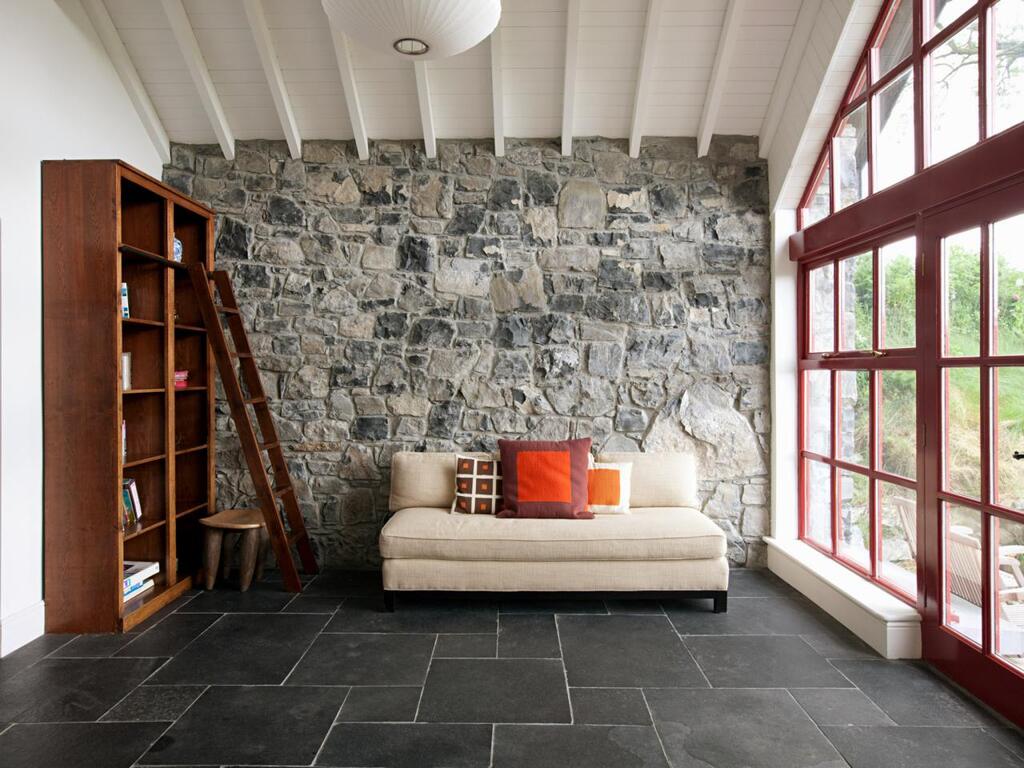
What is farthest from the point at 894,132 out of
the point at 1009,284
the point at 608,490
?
the point at 608,490

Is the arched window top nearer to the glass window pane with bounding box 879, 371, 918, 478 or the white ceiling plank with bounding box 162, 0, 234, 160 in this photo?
the glass window pane with bounding box 879, 371, 918, 478

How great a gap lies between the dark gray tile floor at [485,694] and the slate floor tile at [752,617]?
0.05 ft

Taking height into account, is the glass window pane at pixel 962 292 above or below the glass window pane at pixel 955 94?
below

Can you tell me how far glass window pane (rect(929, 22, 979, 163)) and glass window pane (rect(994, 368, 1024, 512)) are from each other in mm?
957

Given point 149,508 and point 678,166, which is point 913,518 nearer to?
point 678,166

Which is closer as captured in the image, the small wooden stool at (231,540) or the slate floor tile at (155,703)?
the slate floor tile at (155,703)

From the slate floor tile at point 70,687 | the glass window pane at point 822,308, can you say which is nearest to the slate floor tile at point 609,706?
the slate floor tile at point 70,687

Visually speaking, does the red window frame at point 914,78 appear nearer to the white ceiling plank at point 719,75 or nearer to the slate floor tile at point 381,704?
the white ceiling plank at point 719,75

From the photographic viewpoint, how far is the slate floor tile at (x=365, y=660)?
277 cm

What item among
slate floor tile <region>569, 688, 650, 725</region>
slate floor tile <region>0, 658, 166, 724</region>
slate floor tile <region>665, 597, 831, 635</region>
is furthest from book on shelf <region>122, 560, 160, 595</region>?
slate floor tile <region>665, 597, 831, 635</region>

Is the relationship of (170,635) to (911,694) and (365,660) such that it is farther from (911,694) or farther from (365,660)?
(911,694)

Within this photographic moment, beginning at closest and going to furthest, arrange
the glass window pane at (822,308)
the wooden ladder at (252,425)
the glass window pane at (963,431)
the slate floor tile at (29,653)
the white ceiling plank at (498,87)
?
the glass window pane at (963,431) → the slate floor tile at (29,653) → the white ceiling plank at (498,87) → the wooden ladder at (252,425) → the glass window pane at (822,308)

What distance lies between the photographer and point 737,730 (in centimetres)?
235

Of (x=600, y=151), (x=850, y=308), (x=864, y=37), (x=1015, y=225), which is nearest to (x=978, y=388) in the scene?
(x=1015, y=225)
